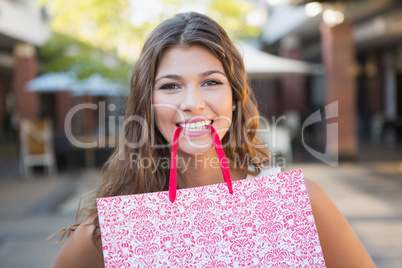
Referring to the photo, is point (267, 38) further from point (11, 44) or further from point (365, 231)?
point (365, 231)

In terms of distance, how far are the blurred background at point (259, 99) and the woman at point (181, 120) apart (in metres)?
2.23

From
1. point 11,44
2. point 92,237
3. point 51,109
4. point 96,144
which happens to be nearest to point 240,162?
point 92,237

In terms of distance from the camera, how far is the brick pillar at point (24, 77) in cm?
1552

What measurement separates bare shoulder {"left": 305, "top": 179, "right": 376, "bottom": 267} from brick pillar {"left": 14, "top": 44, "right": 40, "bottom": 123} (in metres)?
15.3

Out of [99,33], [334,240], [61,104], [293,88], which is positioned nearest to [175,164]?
[334,240]

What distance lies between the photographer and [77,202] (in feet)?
25.6

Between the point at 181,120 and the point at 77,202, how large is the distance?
683cm

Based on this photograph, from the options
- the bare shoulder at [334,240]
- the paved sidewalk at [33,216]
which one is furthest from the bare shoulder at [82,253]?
the paved sidewalk at [33,216]

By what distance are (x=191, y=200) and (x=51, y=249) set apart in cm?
437

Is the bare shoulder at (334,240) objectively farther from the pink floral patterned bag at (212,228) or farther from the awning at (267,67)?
the awning at (267,67)

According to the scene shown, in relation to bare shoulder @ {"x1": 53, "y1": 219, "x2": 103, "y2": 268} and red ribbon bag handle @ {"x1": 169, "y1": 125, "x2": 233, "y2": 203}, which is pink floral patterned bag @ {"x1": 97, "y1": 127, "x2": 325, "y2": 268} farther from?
bare shoulder @ {"x1": 53, "y1": 219, "x2": 103, "y2": 268}

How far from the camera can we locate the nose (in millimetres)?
1331

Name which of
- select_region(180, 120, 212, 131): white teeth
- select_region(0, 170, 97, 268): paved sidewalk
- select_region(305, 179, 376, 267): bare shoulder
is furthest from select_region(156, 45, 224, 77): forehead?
select_region(0, 170, 97, 268): paved sidewalk

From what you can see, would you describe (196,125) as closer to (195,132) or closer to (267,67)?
(195,132)
